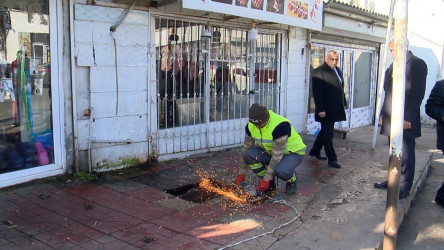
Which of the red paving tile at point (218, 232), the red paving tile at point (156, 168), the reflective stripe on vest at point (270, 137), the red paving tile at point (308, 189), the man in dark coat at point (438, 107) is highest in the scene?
the man in dark coat at point (438, 107)

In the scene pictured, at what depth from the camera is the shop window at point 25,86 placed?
16.5 ft

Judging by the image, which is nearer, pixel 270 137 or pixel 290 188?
pixel 270 137

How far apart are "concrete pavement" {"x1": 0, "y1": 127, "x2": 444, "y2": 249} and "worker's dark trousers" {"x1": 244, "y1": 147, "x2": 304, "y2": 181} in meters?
0.36

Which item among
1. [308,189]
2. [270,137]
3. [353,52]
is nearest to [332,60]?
[308,189]

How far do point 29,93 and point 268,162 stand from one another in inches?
134

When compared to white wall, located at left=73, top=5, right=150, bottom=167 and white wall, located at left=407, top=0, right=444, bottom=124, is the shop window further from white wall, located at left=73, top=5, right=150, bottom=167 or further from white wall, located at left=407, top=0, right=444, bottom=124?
Answer: white wall, located at left=407, top=0, right=444, bottom=124

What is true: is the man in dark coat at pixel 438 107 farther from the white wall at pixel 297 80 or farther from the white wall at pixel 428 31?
the white wall at pixel 428 31

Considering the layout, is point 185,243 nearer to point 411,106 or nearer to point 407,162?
point 407,162

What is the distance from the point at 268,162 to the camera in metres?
5.00

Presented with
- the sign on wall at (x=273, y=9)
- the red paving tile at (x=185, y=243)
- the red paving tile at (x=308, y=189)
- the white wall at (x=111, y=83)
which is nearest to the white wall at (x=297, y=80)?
the sign on wall at (x=273, y=9)

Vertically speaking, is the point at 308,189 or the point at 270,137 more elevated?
the point at 270,137

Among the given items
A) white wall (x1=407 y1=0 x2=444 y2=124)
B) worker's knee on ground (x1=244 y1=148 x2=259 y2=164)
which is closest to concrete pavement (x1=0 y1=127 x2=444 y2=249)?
worker's knee on ground (x1=244 y1=148 x2=259 y2=164)

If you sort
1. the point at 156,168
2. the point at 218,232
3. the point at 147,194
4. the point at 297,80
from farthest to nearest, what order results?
the point at 297,80 → the point at 156,168 → the point at 147,194 → the point at 218,232

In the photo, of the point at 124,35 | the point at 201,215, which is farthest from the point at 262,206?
the point at 124,35
